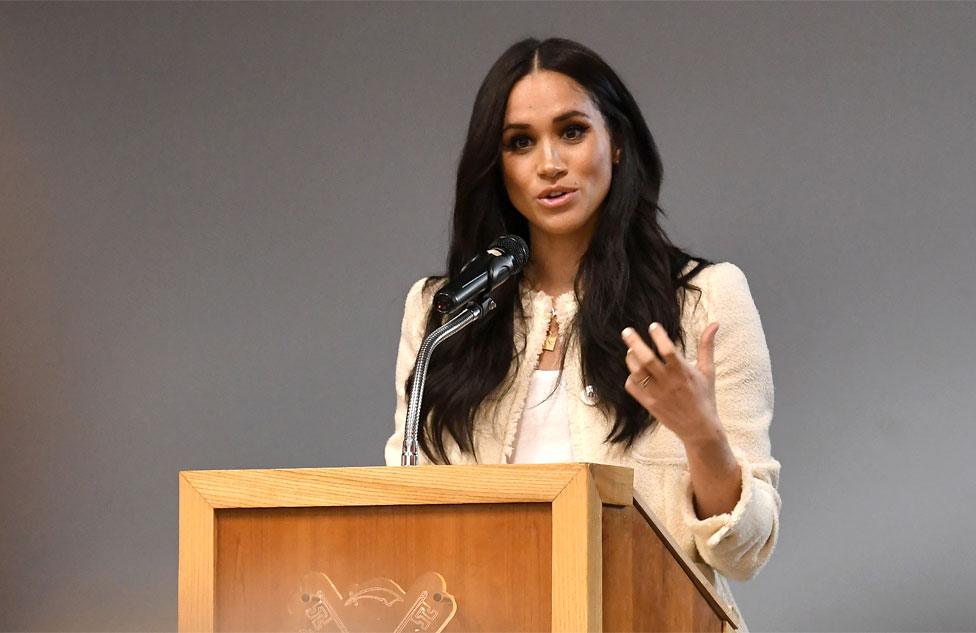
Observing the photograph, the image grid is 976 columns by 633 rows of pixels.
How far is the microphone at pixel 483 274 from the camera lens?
6.15ft

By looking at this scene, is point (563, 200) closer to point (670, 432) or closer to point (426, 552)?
point (670, 432)

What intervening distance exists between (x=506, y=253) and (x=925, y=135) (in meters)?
1.83

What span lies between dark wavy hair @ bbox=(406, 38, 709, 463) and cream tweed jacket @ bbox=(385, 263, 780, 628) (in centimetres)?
2

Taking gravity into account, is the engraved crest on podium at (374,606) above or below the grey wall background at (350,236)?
below

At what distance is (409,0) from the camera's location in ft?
12.8

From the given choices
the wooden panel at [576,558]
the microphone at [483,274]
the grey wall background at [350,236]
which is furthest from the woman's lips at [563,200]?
the grey wall background at [350,236]

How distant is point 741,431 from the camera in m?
2.19

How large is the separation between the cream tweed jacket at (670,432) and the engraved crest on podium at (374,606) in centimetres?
58

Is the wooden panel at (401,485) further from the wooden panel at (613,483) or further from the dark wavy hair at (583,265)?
the dark wavy hair at (583,265)

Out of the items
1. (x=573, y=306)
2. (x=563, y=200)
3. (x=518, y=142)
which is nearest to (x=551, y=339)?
(x=573, y=306)

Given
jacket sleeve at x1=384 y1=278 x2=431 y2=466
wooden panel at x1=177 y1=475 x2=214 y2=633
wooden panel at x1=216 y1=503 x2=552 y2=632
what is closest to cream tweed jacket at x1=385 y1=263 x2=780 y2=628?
jacket sleeve at x1=384 y1=278 x2=431 y2=466

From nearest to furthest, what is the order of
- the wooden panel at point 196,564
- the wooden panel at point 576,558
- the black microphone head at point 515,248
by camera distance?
1. the wooden panel at point 576,558
2. the wooden panel at point 196,564
3. the black microphone head at point 515,248

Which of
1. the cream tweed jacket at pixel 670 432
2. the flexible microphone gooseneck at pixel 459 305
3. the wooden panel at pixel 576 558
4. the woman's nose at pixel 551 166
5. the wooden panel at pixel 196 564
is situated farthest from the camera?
the woman's nose at pixel 551 166

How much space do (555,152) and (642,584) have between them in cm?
101
